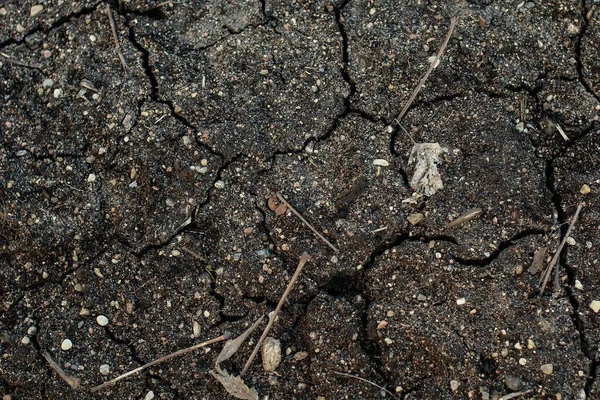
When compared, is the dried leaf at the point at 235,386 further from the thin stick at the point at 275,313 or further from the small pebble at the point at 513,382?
the small pebble at the point at 513,382

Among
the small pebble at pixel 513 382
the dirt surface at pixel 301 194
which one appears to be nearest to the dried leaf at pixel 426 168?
the dirt surface at pixel 301 194

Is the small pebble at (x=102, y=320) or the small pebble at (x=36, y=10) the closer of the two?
the small pebble at (x=102, y=320)

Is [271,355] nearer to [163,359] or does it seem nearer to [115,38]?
[163,359]

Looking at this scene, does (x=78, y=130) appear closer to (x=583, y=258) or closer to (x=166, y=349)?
(x=166, y=349)

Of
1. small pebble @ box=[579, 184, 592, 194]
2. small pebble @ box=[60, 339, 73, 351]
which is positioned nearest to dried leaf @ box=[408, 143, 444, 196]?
small pebble @ box=[579, 184, 592, 194]

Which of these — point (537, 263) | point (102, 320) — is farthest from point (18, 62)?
point (537, 263)

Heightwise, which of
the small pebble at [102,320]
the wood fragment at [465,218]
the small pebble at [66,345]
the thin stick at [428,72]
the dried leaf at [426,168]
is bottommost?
the small pebble at [66,345]

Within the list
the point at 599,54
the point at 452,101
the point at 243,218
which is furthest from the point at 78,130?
the point at 599,54

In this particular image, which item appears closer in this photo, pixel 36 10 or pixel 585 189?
pixel 585 189
